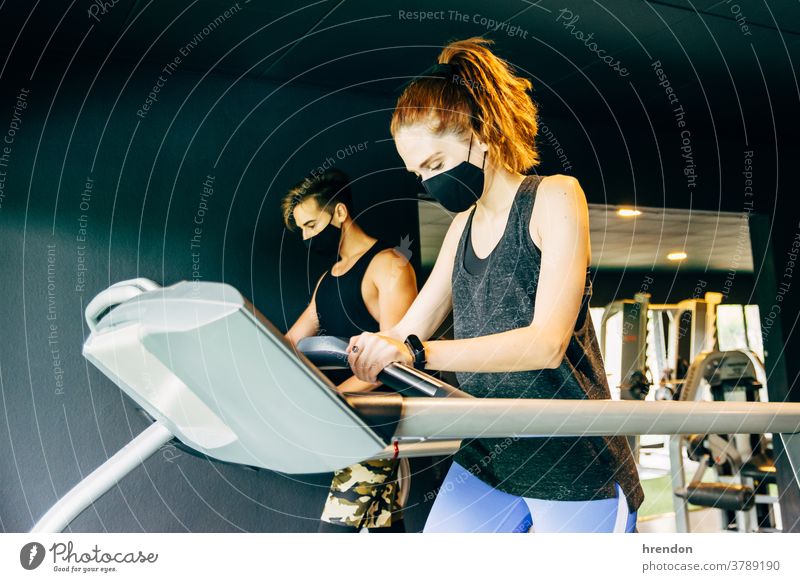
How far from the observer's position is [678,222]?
112 inches

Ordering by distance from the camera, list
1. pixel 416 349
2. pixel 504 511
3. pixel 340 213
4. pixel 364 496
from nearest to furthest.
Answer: pixel 416 349 → pixel 504 511 → pixel 364 496 → pixel 340 213

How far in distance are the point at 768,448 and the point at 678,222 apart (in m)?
1.08

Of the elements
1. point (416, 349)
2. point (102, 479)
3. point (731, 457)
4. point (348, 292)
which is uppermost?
point (348, 292)

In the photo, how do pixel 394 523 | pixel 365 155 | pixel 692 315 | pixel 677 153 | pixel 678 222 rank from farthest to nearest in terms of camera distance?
pixel 692 315
pixel 678 222
pixel 677 153
pixel 365 155
pixel 394 523

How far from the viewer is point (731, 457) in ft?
9.72

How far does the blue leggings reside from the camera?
1.16 metres

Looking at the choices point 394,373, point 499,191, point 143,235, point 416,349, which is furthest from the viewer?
point 143,235

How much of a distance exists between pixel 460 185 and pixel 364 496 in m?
0.82

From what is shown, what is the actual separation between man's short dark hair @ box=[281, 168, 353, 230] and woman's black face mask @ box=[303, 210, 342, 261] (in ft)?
0.20

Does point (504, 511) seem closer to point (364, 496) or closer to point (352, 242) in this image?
point (364, 496)

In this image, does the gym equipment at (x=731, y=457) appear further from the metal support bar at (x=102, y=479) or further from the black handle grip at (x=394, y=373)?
the metal support bar at (x=102, y=479)

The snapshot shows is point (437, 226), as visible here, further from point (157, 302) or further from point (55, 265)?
point (157, 302)
